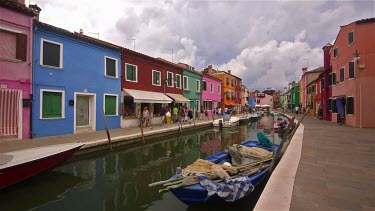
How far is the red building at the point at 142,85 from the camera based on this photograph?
707 inches

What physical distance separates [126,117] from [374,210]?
16.3 meters

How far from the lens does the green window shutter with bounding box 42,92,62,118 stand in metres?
12.4

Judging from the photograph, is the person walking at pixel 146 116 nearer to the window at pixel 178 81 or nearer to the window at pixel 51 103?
the window at pixel 51 103

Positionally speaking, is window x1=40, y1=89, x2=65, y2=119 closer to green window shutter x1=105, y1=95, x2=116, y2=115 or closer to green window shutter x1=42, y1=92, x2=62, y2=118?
green window shutter x1=42, y1=92, x2=62, y2=118

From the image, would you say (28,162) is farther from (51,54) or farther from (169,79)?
(169,79)

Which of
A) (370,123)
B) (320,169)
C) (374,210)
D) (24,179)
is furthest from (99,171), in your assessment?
(370,123)

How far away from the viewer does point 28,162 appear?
6.57m

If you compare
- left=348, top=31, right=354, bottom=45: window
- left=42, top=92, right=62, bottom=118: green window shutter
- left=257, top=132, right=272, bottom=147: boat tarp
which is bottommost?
left=257, top=132, right=272, bottom=147: boat tarp

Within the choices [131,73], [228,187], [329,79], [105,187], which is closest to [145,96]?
[131,73]

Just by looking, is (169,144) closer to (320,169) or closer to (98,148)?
(98,148)

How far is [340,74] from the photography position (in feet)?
63.8

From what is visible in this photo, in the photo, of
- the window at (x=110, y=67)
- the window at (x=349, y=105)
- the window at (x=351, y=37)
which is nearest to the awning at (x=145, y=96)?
the window at (x=110, y=67)

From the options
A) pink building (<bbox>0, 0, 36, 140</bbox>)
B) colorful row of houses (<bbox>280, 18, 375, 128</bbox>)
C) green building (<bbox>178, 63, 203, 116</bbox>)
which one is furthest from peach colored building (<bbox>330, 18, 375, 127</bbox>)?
pink building (<bbox>0, 0, 36, 140</bbox>)

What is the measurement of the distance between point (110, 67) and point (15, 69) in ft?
21.0
